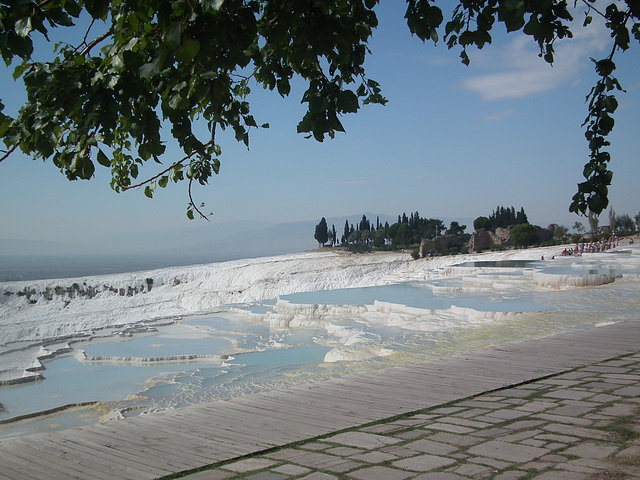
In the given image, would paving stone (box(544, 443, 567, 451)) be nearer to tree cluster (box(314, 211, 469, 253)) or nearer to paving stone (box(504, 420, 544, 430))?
paving stone (box(504, 420, 544, 430))

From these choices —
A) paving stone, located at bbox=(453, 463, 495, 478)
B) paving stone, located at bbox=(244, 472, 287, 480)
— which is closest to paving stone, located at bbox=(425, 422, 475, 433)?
paving stone, located at bbox=(453, 463, 495, 478)

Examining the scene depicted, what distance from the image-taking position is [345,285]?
75.4ft

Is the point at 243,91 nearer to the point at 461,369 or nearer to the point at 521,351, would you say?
the point at 461,369

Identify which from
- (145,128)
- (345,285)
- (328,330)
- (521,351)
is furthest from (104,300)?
(145,128)

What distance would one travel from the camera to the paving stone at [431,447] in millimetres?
2537

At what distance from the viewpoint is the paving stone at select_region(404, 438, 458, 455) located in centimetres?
254

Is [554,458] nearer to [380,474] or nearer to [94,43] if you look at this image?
[380,474]

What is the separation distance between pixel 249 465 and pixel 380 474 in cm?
64

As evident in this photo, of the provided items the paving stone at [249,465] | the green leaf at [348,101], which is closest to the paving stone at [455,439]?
the paving stone at [249,465]

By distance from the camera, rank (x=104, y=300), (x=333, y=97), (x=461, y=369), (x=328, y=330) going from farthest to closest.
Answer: (x=104, y=300)
(x=328, y=330)
(x=461, y=369)
(x=333, y=97)

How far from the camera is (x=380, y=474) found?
7.45 feet

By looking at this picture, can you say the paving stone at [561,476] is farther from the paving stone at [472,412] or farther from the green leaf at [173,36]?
the green leaf at [173,36]

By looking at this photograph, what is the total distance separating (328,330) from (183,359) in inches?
131

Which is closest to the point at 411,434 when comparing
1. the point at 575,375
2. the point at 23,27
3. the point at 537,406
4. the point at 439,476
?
the point at 439,476
